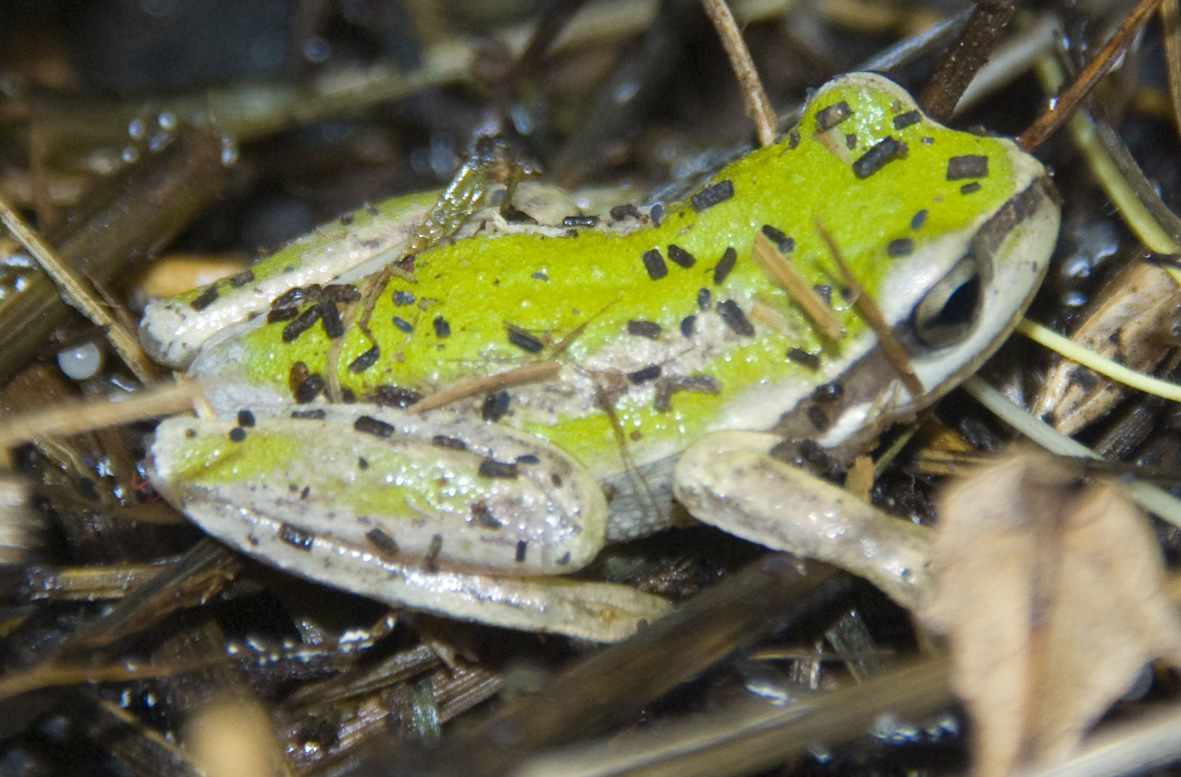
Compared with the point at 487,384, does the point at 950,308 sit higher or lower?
lower

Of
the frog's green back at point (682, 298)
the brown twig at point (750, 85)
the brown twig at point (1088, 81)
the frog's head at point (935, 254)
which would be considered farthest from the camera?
the brown twig at point (750, 85)

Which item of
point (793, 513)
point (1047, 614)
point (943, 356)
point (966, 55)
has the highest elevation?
point (966, 55)

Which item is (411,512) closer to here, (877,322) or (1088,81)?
(877,322)

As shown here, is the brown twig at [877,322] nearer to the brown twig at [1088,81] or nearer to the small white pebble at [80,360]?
the brown twig at [1088,81]

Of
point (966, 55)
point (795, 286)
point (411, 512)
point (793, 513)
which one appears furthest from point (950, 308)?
point (411, 512)

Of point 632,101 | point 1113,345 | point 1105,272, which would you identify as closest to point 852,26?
point 632,101

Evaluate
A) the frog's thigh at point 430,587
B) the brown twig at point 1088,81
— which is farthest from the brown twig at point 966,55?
the frog's thigh at point 430,587
